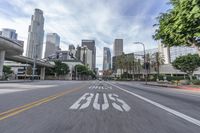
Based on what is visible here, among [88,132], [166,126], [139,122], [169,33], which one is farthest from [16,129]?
[169,33]

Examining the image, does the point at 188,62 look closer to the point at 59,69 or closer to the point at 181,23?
the point at 181,23

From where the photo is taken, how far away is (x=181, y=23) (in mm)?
18781

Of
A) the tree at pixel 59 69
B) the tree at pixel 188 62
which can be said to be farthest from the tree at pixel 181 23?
the tree at pixel 59 69

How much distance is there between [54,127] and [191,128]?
3.44 meters

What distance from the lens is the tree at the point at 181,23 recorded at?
55.4ft

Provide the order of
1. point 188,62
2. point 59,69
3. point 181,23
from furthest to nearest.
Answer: point 59,69 → point 188,62 → point 181,23

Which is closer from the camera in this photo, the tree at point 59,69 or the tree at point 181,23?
the tree at point 181,23

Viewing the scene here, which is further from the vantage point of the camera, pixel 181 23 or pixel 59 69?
pixel 59 69

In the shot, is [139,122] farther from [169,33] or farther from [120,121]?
[169,33]

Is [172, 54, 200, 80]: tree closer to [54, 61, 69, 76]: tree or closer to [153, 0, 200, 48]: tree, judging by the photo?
[153, 0, 200, 48]: tree

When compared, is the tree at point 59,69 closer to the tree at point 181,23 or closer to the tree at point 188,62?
the tree at point 188,62

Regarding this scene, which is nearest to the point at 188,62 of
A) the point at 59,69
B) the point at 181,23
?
the point at 181,23

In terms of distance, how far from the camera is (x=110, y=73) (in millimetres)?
192875

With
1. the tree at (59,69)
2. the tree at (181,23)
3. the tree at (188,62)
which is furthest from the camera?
the tree at (59,69)
